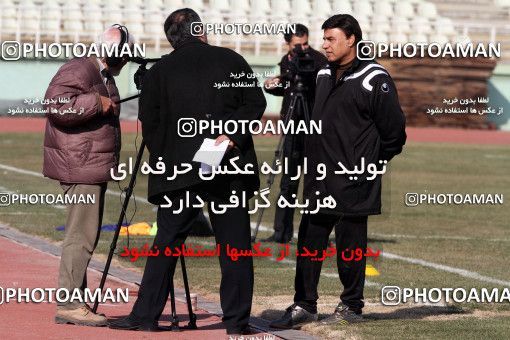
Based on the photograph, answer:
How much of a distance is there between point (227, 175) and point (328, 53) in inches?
49.1

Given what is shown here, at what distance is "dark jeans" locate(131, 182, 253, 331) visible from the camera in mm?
9406

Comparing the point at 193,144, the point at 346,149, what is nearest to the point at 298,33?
the point at 346,149

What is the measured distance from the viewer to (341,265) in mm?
10164

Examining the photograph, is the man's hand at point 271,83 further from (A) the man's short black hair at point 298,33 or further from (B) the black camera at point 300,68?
(A) the man's short black hair at point 298,33

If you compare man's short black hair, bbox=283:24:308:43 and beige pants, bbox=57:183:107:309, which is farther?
man's short black hair, bbox=283:24:308:43

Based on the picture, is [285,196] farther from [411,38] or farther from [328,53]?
[411,38]

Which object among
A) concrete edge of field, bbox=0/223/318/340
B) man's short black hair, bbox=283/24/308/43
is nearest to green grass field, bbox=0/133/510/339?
concrete edge of field, bbox=0/223/318/340

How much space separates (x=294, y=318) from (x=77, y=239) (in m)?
1.52

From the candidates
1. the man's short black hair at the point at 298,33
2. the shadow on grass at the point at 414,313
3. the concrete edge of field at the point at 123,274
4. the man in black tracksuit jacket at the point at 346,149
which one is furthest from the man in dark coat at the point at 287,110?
the man in black tracksuit jacket at the point at 346,149

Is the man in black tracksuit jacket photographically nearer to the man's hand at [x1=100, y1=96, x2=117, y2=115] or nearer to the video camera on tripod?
the man's hand at [x1=100, y1=96, x2=117, y2=115]

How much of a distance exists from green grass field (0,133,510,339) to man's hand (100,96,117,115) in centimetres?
118

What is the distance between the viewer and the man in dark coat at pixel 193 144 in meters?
9.30

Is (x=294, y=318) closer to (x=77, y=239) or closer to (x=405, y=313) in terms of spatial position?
(x=405, y=313)

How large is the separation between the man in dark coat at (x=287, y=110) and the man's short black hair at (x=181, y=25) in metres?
4.13
